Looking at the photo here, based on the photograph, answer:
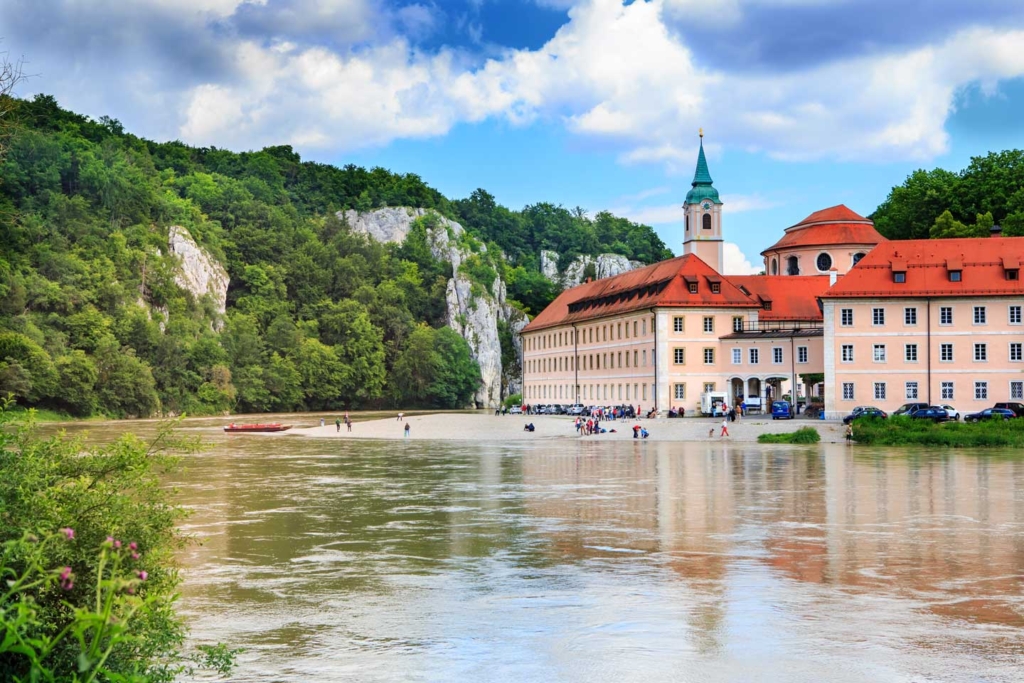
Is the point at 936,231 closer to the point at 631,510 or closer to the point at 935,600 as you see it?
the point at 631,510

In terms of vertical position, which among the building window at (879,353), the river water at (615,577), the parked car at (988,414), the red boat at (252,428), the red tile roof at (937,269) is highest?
the red tile roof at (937,269)

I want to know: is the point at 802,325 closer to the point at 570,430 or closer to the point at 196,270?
the point at 570,430

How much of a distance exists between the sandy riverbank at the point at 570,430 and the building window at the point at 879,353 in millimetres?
6376

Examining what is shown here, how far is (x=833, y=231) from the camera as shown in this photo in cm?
9925

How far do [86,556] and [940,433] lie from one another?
50.0m

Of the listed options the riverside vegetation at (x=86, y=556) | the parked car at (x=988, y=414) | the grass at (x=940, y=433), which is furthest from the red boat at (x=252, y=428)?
the riverside vegetation at (x=86, y=556)

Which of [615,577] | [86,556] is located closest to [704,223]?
[615,577]

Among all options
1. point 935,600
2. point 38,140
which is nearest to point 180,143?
point 38,140

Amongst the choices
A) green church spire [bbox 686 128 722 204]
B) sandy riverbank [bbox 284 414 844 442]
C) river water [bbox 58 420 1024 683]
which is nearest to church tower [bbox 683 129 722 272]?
green church spire [bbox 686 128 722 204]

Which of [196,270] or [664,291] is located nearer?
[664,291]

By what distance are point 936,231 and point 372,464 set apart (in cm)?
5991

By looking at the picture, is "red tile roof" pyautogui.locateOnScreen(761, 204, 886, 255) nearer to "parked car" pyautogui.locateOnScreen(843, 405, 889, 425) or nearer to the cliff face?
Result: "parked car" pyautogui.locateOnScreen(843, 405, 889, 425)

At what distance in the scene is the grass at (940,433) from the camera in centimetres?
5209

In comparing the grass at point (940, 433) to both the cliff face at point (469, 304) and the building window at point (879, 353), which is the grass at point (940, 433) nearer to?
the building window at point (879, 353)
